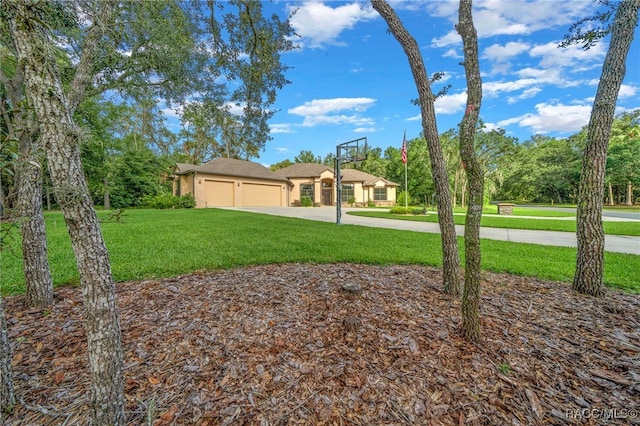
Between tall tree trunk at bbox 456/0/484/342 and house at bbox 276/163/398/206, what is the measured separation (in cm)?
2187

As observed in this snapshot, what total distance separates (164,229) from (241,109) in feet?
15.3

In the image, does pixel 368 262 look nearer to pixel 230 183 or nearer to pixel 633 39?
pixel 633 39

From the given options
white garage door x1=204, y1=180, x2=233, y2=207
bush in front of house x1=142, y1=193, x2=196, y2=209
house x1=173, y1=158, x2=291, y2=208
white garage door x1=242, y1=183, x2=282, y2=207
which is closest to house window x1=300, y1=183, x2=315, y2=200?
house x1=173, y1=158, x2=291, y2=208

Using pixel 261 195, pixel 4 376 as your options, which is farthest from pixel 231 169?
pixel 4 376

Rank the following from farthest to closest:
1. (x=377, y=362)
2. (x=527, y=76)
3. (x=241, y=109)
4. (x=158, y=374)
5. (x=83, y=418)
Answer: (x=527, y=76) → (x=241, y=109) → (x=377, y=362) → (x=158, y=374) → (x=83, y=418)

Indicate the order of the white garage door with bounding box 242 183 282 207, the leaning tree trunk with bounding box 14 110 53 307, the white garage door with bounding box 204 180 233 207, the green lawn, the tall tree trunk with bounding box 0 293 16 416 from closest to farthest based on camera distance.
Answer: the tall tree trunk with bounding box 0 293 16 416 → the leaning tree trunk with bounding box 14 110 53 307 → the green lawn → the white garage door with bounding box 204 180 233 207 → the white garage door with bounding box 242 183 282 207

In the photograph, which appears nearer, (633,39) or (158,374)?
(158,374)

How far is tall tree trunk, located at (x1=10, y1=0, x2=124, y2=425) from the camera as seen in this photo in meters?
1.15

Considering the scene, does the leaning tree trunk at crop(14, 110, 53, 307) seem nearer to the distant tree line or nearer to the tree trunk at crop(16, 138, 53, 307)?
the tree trunk at crop(16, 138, 53, 307)

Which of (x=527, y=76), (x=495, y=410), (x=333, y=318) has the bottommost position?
(x=495, y=410)

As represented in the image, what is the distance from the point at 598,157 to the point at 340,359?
3755mm

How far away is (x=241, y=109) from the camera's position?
221 inches

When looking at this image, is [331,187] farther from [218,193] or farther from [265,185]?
[218,193]

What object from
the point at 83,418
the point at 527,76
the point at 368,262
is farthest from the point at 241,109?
the point at 527,76
